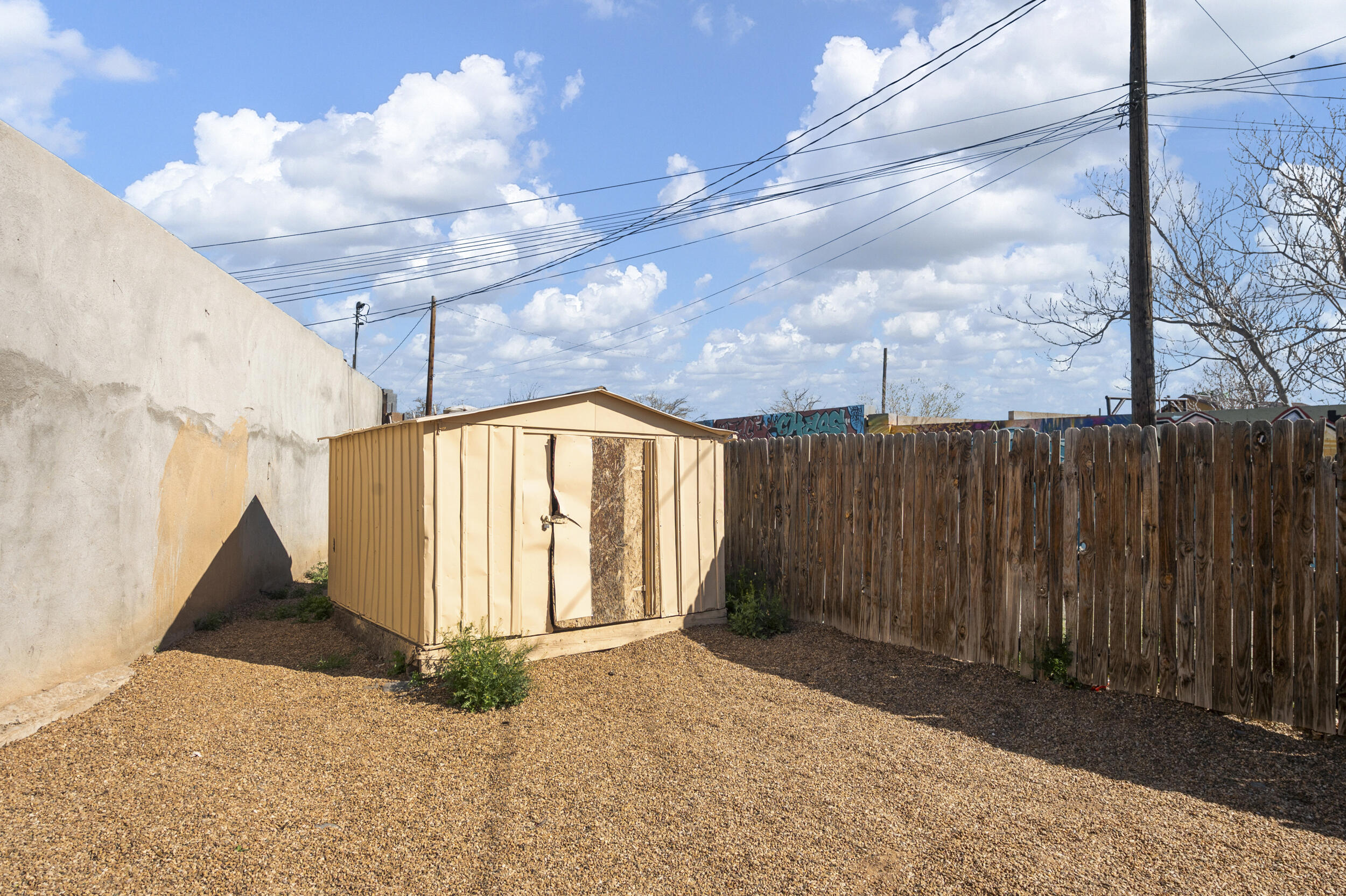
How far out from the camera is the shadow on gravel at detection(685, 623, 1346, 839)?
4285 millimetres

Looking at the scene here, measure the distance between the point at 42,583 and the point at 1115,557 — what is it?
7.81 metres

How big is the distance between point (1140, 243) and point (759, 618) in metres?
5.05

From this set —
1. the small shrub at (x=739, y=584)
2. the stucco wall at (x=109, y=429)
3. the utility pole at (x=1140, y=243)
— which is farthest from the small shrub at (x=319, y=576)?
the utility pole at (x=1140, y=243)

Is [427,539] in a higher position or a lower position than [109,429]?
lower

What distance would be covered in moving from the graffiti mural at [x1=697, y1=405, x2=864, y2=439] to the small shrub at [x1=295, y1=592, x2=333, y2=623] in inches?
420

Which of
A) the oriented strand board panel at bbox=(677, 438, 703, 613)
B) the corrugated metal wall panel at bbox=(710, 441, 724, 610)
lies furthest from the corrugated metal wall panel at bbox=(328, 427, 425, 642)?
the corrugated metal wall panel at bbox=(710, 441, 724, 610)

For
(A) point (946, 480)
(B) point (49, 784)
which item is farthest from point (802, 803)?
(B) point (49, 784)

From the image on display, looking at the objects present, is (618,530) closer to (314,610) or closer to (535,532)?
(535,532)

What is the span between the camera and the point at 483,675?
18.9 feet

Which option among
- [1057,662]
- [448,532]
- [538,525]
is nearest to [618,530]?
[538,525]

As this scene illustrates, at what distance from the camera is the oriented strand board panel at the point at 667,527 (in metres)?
7.82

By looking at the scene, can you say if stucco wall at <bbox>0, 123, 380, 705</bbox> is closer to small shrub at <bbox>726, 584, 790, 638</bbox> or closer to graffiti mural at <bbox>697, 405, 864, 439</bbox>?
small shrub at <bbox>726, 584, 790, 638</bbox>

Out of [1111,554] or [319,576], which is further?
[319,576]

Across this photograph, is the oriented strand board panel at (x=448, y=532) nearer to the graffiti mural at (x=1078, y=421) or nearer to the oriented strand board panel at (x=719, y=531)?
the oriented strand board panel at (x=719, y=531)
